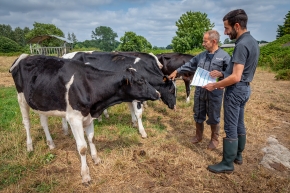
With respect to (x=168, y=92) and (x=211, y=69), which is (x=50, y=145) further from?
(x=211, y=69)

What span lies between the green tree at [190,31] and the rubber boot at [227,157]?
109 ft

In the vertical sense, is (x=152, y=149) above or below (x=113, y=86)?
below

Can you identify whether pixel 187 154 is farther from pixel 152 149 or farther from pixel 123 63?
pixel 123 63

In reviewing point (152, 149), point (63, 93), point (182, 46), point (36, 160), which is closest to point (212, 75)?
point (152, 149)

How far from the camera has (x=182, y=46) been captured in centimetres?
3612

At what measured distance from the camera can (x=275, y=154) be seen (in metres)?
4.38

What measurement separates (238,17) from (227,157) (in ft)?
7.11

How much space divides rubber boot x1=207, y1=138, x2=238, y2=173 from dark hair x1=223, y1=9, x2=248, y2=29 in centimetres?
176

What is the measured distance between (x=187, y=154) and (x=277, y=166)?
5.17 feet

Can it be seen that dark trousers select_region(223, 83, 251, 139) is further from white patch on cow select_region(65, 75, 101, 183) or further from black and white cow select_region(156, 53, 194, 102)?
black and white cow select_region(156, 53, 194, 102)

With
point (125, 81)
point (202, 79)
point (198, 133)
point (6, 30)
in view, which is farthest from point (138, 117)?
point (6, 30)

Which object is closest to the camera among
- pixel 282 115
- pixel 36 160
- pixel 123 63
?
pixel 36 160

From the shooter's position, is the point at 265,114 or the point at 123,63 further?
the point at 265,114

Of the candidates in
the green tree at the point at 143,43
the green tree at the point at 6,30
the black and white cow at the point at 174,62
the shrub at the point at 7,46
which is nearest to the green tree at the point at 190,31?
the green tree at the point at 143,43
